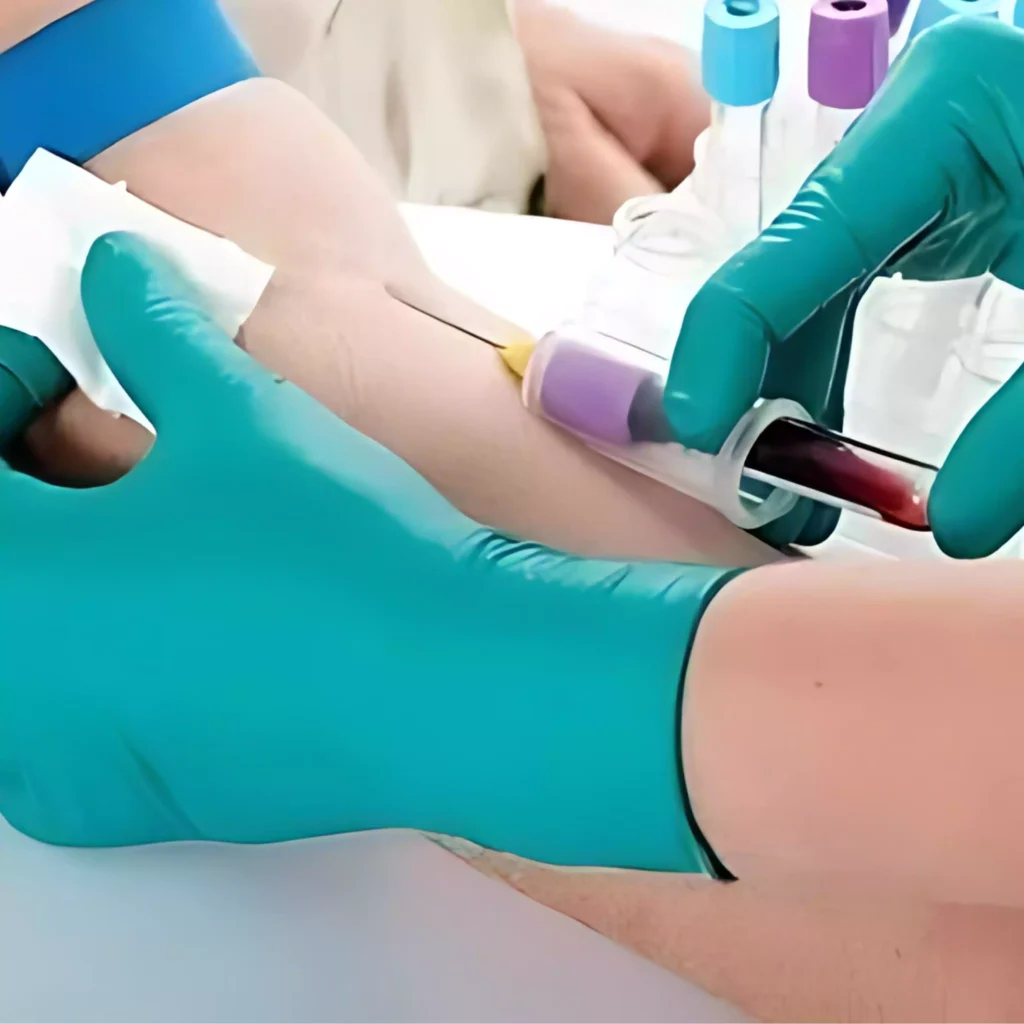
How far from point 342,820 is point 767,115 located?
1.73 ft

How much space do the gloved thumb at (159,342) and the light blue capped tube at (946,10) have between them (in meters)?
0.41

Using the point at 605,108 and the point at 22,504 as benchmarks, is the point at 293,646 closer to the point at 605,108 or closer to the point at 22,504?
the point at 22,504

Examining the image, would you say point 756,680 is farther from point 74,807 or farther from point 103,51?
point 103,51

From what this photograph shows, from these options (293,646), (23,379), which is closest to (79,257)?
(23,379)

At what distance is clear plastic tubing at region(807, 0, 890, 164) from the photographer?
0.59 metres

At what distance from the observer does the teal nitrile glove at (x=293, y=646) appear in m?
0.38

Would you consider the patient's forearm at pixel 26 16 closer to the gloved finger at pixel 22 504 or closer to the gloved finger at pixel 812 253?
the gloved finger at pixel 22 504

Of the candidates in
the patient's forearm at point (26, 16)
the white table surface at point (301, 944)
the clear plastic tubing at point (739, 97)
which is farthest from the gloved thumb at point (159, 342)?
the clear plastic tubing at point (739, 97)

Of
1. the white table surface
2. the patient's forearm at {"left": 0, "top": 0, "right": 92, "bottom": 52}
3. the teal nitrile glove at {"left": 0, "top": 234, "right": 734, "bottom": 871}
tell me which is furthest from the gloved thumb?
the white table surface

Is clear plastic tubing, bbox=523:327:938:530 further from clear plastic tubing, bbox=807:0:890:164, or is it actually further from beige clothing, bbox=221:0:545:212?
beige clothing, bbox=221:0:545:212

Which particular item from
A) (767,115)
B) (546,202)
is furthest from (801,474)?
(546,202)

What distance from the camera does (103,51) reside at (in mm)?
568

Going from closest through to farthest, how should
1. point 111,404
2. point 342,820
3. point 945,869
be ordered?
1. point 945,869
2. point 342,820
3. point 111,404

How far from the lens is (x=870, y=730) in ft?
1.06
